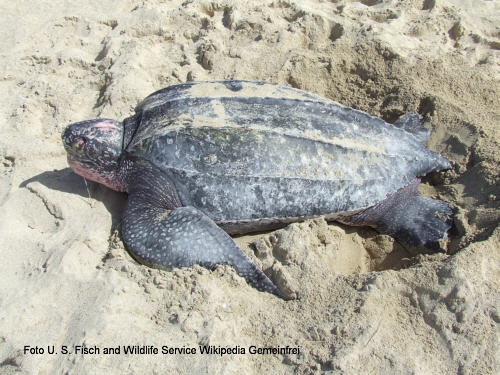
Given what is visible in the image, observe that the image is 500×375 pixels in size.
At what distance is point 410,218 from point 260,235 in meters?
0.82

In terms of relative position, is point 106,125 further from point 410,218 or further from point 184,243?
point 410,218

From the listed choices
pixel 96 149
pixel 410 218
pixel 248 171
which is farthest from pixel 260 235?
pixel 96 149

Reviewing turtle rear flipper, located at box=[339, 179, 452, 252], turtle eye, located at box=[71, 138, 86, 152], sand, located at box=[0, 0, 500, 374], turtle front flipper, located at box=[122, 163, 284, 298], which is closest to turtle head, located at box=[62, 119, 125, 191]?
turtle eye, located at box=[71, 138, 86, 152]

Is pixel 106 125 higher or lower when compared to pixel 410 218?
higher

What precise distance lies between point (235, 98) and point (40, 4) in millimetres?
2857

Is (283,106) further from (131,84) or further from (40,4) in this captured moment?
(40,4)

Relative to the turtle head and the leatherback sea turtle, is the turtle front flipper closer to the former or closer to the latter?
the leatherback sea turtle

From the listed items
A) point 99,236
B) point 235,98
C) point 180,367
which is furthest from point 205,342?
point 235,98

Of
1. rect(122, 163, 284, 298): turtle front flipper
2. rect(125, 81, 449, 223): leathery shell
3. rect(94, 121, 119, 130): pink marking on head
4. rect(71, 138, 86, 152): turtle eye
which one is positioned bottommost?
rect(122, 163, 284, 298): turtle front flipper

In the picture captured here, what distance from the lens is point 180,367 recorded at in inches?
53.5

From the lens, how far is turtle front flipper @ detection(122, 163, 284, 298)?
1728 mm

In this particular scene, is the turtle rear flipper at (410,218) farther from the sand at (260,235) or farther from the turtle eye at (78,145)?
the turtle eye at (78,145)

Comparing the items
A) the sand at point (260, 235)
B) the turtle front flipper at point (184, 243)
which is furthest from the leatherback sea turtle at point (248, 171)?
the sand at point (260, 235)

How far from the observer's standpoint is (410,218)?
6.85 ft
